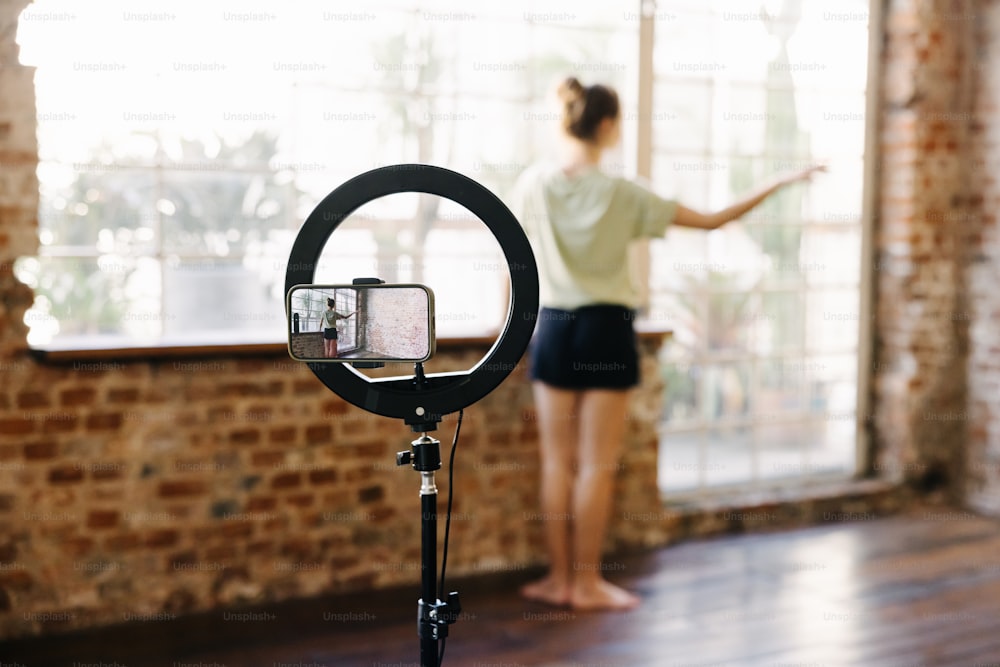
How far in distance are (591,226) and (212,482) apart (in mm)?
1478

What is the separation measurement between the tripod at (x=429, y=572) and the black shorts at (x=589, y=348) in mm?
1833

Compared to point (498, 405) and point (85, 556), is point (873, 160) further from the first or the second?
point (85, 556)

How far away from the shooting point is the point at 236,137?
11.6ft

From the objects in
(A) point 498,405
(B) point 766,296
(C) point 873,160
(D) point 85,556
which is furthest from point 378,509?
(C) point 873,160

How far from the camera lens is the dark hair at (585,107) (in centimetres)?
336

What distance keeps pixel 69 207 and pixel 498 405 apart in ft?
5.23

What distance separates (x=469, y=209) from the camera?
5.01ft

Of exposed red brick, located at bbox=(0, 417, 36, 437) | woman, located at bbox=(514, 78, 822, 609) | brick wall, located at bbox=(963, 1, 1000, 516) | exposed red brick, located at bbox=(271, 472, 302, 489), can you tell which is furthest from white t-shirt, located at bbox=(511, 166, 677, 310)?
brick wall, located at bbox=(963, 1, 1000, 516)

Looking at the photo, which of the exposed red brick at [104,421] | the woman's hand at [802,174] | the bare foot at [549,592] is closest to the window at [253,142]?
the exposed red brick at [104,421]

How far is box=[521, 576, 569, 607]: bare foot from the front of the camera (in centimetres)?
351

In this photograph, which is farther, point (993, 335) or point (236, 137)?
point (993, 335)

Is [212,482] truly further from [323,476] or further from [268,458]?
[323,476]

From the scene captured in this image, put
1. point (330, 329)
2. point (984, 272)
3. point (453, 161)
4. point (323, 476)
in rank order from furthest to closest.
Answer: point (984, 272), point (453, 161), point (323, 476), point (330, 329)

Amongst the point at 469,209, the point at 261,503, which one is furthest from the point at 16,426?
the point at 469,209
